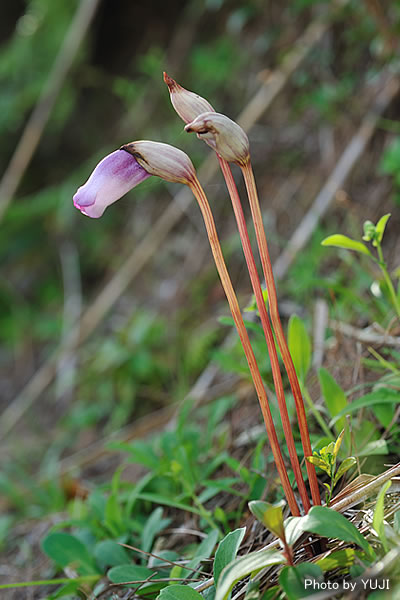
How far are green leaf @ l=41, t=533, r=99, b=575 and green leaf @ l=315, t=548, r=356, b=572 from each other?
24.6 inches

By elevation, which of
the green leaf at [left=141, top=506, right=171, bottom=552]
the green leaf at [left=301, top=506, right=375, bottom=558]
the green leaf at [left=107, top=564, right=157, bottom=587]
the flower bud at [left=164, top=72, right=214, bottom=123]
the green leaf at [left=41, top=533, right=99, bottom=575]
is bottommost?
the green leaf at [left=41, top=533, right=99, bottom=575]

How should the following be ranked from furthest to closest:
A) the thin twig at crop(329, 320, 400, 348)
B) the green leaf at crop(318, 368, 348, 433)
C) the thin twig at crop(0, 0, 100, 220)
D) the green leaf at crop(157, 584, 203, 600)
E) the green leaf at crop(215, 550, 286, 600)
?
the thin twig at crop(0, 0, 100, 220)
the thin twig at crop(329, 320, 400, 348)
the green leaf at crop(318, 368, 348, 433)
the green leaf at crop(157, 584, 203, 600)
the green leaf at crop(215, 550, 286, 600)

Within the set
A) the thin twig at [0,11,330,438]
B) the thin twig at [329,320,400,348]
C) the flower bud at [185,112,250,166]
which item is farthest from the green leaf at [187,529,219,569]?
the thin twig at [0,11,330,438]

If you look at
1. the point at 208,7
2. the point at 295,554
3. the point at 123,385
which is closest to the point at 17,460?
the point at 123,385

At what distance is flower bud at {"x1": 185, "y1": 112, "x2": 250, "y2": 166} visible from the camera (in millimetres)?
679

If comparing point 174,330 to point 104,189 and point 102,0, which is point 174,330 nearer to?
point 104,189

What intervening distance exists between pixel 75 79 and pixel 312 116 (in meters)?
1.97

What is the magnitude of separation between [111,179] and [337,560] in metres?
0.64

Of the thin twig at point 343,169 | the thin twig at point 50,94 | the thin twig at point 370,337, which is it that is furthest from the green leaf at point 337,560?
the thin twig at point 50,94

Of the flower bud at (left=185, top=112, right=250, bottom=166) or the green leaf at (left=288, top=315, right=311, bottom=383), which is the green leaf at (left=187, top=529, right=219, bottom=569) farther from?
the flower bud at (left=185, top=112, right=250, bottom=166)

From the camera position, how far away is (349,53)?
2320 mm

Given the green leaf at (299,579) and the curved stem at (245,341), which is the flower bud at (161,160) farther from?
the green leaf at (299,579)

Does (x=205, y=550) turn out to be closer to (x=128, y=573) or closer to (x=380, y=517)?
(x=128, y=573)

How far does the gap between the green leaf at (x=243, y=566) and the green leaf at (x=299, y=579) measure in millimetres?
19
